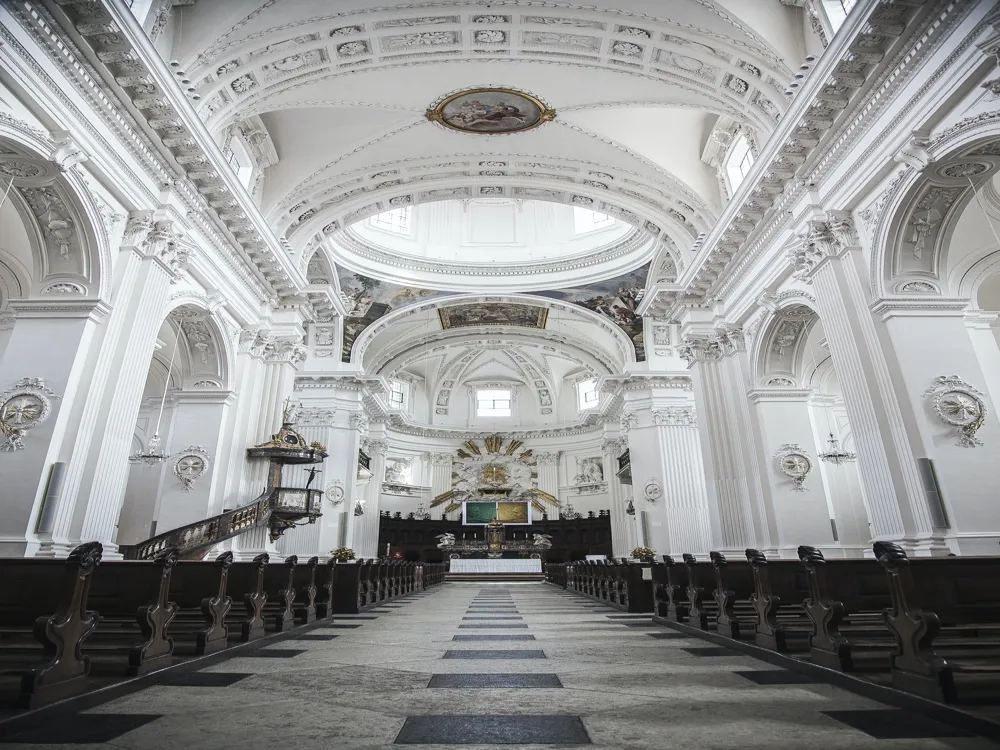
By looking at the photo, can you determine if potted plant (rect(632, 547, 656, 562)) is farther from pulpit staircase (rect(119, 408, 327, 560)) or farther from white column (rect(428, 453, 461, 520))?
white column (rect(428, 453, 461, 520))

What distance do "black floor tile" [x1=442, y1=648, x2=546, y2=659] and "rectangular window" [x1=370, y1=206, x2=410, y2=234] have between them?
1655 centimetres

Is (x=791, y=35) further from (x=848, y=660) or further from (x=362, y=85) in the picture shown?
(x=848, y=660)

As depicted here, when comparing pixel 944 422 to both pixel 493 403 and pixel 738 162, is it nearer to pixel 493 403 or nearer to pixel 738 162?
pixel 738 162

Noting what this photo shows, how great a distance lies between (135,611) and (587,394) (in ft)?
81.5

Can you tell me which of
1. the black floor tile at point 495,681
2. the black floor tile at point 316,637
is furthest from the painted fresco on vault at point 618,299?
the black floor tile at point 495,681

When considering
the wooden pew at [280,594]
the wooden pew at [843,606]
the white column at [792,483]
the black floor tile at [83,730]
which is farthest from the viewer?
the white column at [792,483]

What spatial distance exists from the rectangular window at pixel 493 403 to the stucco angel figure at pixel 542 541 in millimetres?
6536

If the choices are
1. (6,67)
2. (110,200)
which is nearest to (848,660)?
(6,67)

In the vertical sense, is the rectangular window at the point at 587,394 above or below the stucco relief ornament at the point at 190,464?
above

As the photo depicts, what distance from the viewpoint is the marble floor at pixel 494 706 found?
88.5 inches

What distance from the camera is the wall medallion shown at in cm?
1007

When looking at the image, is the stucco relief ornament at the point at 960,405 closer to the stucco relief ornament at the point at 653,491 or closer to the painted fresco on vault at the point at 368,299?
the stucco relief ornament at the point at 653,491

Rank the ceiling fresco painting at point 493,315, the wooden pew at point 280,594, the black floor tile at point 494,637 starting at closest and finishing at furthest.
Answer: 1. the black floor tile at point 494,637
2. the wooden pew at point 280,594
3. the ceiling fresco painting at point 493,315

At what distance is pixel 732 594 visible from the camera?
5.04 m
